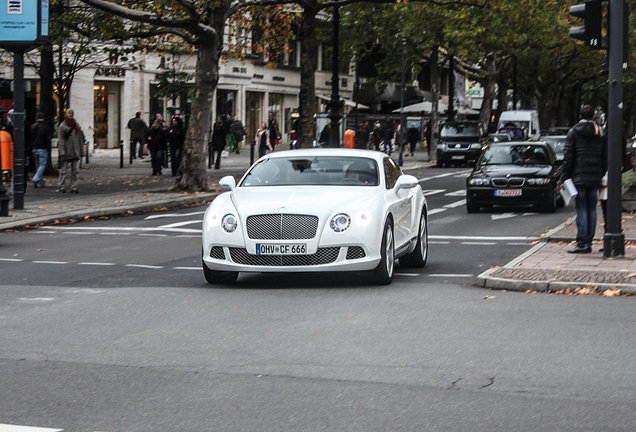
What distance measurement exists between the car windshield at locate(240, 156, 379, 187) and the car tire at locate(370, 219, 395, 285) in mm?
829

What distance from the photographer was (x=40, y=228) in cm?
1830

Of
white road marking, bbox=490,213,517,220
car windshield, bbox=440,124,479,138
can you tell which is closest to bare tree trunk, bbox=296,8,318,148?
car windshield, bbox=440,124,479,138

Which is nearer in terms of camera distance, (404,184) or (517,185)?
(404,184)

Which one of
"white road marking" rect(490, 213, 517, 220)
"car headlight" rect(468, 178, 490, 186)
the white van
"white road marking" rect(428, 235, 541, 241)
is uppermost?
the white van

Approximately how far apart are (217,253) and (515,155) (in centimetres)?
1274

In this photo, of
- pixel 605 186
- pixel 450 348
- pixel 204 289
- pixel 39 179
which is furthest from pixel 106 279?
pixel 39 179

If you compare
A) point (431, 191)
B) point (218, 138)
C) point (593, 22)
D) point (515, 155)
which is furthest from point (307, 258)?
point (218, 138)

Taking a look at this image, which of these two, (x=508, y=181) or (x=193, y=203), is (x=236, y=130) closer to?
(x=193, y=203)

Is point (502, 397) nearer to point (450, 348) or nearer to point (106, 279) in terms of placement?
point (450, 348)

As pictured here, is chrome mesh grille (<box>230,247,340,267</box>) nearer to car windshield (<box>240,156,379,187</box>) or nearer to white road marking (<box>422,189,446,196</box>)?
car windshield (<box>240,156,379,187</box>)

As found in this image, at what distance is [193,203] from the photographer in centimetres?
2408

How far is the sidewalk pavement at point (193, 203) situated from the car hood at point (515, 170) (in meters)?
3.07

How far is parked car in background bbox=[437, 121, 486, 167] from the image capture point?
44.5 meters

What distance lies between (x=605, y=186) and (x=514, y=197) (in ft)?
26.9
